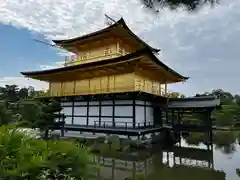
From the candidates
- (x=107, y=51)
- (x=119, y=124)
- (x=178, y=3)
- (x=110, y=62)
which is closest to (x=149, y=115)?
(x=119, y=124)

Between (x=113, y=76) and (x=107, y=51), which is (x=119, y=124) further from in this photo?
(x=107, y=51)

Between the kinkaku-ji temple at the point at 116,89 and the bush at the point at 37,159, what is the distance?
11.3 meters

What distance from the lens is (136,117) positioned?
51.4ft

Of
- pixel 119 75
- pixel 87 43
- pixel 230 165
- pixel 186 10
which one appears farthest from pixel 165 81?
pixel 186 10

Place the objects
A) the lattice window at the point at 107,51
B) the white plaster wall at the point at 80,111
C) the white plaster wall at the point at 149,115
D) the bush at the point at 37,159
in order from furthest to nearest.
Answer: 1. the lattice window at the point at 107,51
2. the white plaster wall at the point at 80,111
3. the white plaster wall at the point at 149,115
4. the bush at the point at 37,159

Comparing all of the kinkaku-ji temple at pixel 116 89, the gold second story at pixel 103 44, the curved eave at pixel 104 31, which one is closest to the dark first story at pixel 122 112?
the kinkaku-ji temple at pixel 116 89

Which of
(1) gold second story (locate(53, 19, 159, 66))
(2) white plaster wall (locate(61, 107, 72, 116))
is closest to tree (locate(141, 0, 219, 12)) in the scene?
(1) gold second story (locate(53, 19, 159, 66))

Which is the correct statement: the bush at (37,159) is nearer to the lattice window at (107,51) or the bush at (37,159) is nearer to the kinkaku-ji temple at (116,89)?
the kinkaku-ji temple at (116,89)

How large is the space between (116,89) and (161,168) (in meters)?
7.45

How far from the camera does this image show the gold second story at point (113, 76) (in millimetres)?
15346

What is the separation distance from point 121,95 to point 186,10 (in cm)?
→ 1207

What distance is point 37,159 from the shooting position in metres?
2.53

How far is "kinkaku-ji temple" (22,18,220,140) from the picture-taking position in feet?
50.8

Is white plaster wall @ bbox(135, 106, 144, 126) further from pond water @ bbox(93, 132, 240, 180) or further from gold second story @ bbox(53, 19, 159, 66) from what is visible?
gold second story @ bbox(53, 19, 159, 66)
